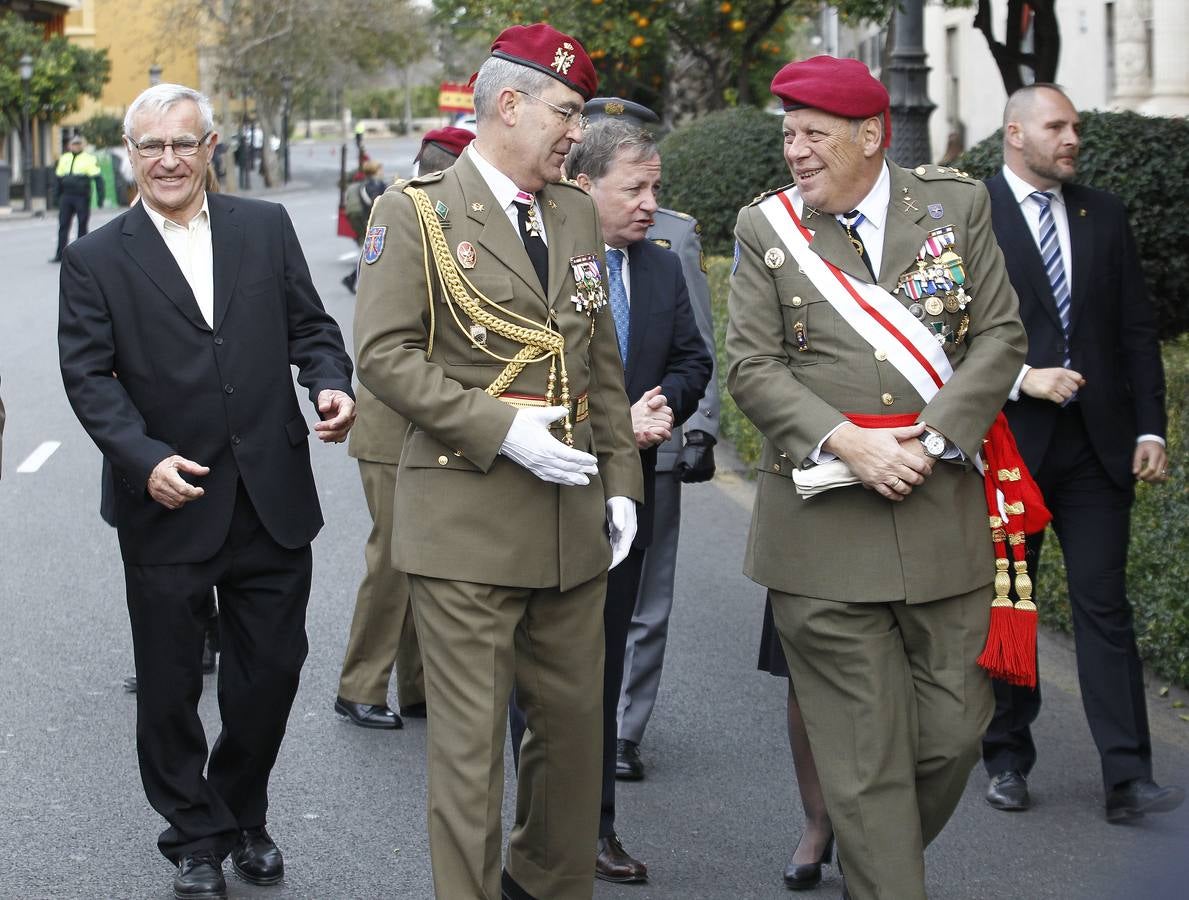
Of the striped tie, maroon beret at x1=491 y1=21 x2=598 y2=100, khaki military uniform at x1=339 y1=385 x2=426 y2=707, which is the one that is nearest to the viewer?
maroon beret at x1=491 y1=21 x2=598 y2=100

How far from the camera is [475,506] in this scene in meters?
4.11

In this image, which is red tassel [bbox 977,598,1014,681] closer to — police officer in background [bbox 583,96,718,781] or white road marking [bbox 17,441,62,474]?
police officer in background [bbox 583,96,718,781]

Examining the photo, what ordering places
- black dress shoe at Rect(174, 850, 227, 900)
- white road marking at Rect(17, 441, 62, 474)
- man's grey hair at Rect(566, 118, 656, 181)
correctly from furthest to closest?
1. white road marking at Rect(17, 441, 62, 474)
2. man's grey hair at Rect(566, 118, 656, 181)
3. black dress shoe at Rect(174, 850, 227, 900)

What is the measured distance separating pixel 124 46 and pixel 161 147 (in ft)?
225

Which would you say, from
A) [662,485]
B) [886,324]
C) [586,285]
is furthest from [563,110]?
[662,485]

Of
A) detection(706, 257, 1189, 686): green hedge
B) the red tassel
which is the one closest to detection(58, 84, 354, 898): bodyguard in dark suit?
the red tassel

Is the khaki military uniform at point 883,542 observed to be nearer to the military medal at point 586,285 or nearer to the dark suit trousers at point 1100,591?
the military medal at point 586,285

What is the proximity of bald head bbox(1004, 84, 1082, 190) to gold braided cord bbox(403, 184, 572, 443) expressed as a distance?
197cm

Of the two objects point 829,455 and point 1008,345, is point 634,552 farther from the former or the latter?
point 1008,345

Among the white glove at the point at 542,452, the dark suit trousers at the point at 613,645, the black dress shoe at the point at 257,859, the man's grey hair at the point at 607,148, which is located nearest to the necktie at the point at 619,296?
the man's grey hair at the point at 607,148

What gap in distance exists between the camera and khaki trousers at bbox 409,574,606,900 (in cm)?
407

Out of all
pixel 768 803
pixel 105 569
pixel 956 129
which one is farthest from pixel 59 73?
pixel 768 803

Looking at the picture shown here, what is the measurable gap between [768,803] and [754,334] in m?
1.84

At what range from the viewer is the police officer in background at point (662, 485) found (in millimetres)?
5441
